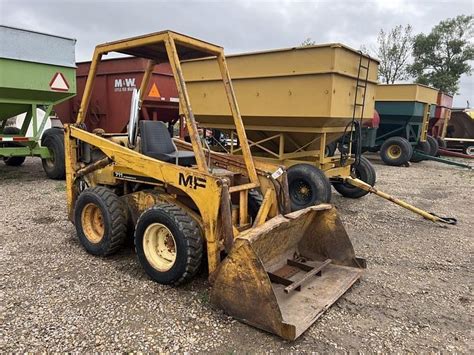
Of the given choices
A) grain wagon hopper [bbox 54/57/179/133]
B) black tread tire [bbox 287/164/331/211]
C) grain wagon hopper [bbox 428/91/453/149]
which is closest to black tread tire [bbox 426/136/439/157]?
grain wagon hopper [bbox 428/91/453/149]

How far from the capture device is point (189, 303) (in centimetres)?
318

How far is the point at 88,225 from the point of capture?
420cm

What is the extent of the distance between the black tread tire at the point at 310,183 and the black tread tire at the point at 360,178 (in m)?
1.54

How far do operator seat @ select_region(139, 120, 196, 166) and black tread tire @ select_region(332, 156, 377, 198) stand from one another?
3.86 meters

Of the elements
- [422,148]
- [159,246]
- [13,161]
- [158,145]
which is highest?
[158,145]

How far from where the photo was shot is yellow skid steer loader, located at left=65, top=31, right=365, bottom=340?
285 centimetres

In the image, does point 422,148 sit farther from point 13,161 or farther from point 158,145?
point 13,161

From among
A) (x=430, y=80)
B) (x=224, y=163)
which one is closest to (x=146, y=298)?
(x=224, y=163)

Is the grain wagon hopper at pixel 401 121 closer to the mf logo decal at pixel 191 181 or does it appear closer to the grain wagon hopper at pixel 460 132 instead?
the grain wagon hopper at pixel 460 132

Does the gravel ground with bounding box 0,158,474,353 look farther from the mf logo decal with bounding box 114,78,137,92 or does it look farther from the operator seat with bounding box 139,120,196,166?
the mf logo decal with bounding box 114,78,137,92

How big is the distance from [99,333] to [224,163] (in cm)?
209

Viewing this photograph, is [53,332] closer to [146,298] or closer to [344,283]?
[146,298]

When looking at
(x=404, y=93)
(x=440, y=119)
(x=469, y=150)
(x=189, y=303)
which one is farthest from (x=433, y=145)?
(x=189, y=303)

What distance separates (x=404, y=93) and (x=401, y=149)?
5.33 feet
